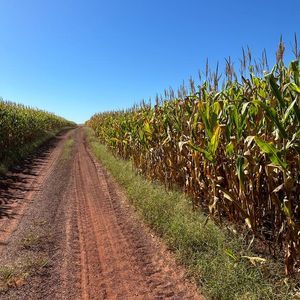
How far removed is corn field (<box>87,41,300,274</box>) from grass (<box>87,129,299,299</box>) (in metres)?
0.27

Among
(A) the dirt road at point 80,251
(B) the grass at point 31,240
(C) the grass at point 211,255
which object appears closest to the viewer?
(C) the grass at point 211,255

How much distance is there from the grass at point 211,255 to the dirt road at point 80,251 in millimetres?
206

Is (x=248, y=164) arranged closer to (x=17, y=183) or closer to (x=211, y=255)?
(x=211, y=255)

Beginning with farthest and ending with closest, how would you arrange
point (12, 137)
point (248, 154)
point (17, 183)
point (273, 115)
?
point (12, 137)
point (17, 183)
point (248, 154)
point (273, 115)

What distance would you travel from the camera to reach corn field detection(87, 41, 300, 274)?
4.01 m

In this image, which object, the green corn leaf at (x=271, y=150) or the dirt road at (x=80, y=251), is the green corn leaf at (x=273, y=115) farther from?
the dirt road at (x=80, y=251)

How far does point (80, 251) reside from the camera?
547cm

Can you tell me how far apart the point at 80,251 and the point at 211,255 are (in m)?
2.07

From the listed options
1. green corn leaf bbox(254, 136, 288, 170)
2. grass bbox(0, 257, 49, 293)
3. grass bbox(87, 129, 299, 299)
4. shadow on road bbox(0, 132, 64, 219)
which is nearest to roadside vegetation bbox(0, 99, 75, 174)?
shadow on road bbox(0, 132, 64, 219)

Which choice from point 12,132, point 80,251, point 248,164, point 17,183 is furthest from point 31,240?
point 12,132

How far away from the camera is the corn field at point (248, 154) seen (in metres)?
4.01

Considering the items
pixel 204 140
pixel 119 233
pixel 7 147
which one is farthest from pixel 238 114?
pixel 7 147

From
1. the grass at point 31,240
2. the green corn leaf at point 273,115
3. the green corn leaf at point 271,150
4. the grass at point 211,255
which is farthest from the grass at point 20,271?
the green corn leaf at point 273,115

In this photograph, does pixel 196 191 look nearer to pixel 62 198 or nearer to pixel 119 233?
pixel 119 233
